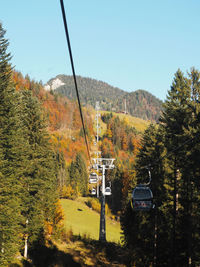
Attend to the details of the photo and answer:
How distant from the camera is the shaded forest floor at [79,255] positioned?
2716cm

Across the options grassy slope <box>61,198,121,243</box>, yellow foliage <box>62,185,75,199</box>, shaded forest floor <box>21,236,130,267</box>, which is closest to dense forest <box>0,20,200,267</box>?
shaded forest floor <box>21,236,130,267</box>

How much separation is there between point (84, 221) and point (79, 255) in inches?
1520

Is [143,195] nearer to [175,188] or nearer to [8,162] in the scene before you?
[175,188]

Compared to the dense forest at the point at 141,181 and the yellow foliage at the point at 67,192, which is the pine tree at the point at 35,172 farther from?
the yellow foliage at the point at 67,192

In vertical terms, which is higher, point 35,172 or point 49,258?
point 35,172

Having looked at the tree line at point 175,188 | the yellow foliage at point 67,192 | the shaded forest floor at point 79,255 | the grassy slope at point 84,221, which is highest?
the tree line at point 175,188

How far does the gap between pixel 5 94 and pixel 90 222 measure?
50.0 meters

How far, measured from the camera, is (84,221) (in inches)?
2653

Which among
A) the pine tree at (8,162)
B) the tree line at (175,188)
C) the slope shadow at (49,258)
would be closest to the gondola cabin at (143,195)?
the tree line at (175,188)

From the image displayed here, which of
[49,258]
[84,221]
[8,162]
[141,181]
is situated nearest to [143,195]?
[8,162]

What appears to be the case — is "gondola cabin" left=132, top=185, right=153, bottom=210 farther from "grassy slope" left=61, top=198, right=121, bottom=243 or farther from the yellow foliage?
the yellow foliage

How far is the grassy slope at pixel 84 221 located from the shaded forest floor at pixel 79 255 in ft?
60.1

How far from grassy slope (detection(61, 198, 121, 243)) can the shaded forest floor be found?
18.3 meters

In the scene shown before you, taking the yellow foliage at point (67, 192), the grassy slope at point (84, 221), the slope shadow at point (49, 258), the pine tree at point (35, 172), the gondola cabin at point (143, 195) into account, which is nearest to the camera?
the gondola cabin at point (143, 195)
